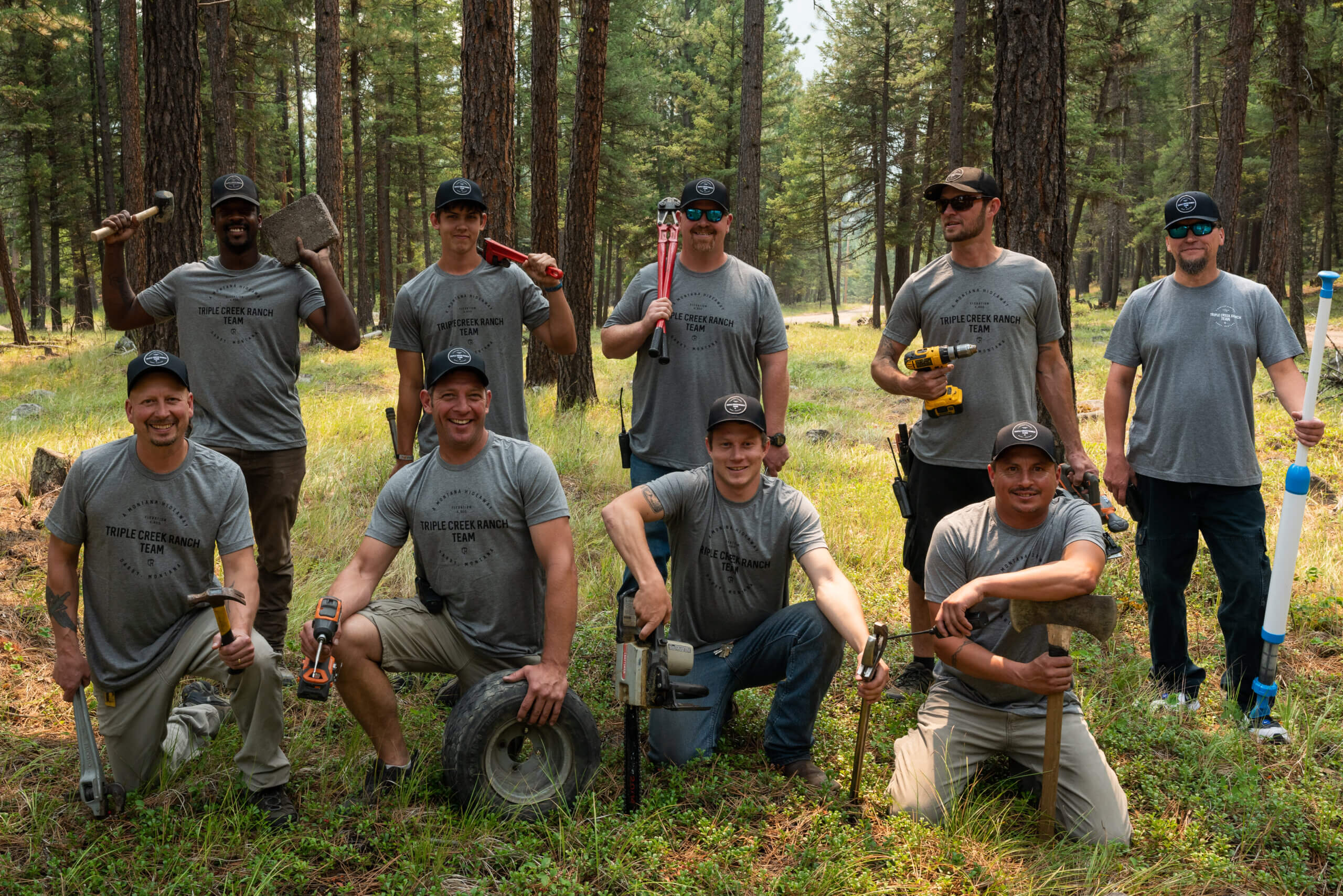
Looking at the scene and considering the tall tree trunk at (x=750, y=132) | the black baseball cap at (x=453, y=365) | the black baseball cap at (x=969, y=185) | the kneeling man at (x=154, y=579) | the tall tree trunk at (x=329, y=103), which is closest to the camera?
the kneeling man at (x=154, y=579)

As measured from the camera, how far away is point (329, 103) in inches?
688

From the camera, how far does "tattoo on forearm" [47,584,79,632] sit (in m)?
3.45

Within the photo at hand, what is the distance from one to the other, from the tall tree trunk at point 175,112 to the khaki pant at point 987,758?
6.48 meters

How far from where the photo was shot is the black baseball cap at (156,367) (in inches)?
136

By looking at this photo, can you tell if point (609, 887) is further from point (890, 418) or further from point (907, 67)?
point (907, 67)

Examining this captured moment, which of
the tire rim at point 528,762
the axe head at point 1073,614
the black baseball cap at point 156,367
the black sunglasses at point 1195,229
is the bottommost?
the tire rim at point 528,762

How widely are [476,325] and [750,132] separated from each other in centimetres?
947

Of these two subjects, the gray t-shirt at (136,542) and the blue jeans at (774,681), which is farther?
the blue jeans at (774,681)

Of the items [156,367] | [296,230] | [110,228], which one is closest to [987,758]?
[156,367]

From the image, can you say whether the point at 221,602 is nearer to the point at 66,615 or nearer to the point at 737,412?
the point at 66,615

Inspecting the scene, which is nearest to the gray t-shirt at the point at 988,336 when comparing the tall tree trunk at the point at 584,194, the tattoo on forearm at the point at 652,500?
the tattoo on forearm at the point at 652,500

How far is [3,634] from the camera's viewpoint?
489cm

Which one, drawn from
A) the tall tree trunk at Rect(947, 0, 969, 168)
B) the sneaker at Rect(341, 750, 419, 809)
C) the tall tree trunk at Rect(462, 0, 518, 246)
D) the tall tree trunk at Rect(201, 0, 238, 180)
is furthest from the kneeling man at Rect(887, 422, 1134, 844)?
the tall tree trunk at Rect(201, 0, 238, 180)

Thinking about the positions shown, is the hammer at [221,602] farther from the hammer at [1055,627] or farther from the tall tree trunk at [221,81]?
the tall tree trunk at [221,81]
